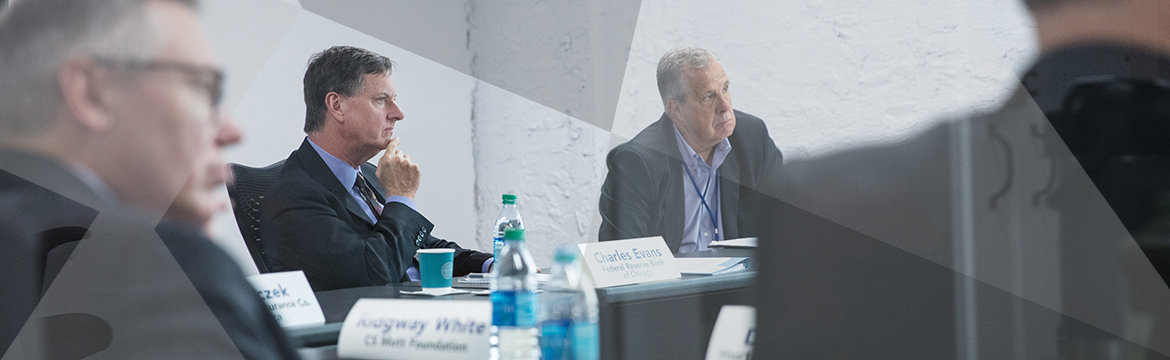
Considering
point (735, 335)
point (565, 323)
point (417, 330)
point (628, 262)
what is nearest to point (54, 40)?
point (417, 330)

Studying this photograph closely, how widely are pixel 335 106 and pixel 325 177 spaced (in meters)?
0.27

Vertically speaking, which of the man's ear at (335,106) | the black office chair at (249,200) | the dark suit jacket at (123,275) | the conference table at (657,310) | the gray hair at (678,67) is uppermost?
the gray hair at (678,67)

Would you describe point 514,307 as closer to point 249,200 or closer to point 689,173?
point 249,200

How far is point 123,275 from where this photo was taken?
1.43ft

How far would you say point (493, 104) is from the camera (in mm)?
2873

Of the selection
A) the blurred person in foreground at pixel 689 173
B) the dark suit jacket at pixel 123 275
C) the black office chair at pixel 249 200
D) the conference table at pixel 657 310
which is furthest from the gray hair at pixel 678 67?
the dark suit jacket at pixel 123 275

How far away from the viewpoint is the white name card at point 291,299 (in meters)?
0.97

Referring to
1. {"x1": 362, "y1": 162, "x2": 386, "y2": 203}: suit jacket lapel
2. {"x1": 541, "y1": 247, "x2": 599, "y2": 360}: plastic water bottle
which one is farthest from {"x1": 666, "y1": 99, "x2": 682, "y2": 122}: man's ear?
{"x1": 541, "y1": 247, "x2": 599, "y2": 360}: plastic water bottle

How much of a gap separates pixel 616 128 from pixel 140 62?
1948mm

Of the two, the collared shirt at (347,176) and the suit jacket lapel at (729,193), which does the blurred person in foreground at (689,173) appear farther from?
the collared shirt at (347,176)

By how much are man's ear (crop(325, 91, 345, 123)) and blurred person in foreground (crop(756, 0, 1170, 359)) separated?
1.63m

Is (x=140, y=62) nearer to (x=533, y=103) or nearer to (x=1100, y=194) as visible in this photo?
(x=1100, y=194)

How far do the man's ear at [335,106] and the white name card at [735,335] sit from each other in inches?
57.5

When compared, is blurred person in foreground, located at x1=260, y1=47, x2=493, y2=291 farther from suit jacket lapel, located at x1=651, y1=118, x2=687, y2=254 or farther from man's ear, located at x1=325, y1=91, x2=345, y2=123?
suit jacket lapel, located at x1=651, y1=118, x2=687, y2=254
